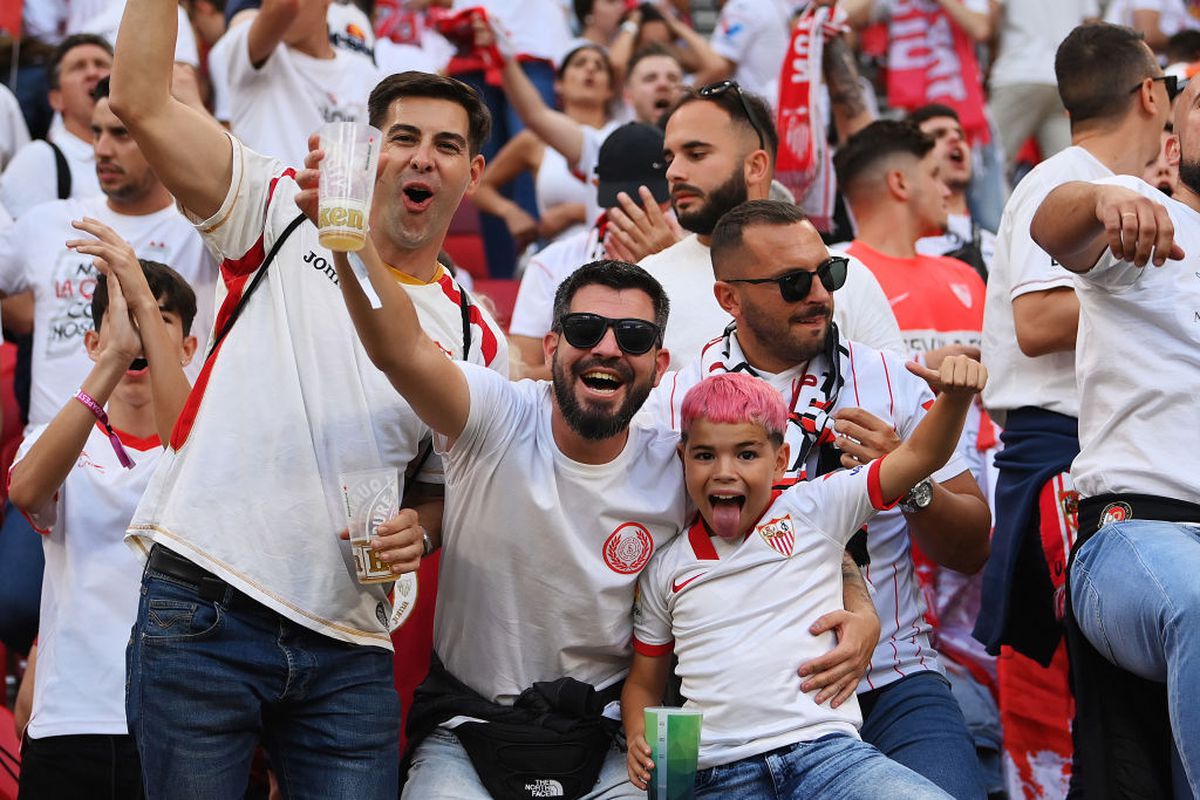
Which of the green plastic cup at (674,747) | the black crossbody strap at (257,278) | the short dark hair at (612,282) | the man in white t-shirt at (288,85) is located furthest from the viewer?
the man in white t-shirt at (288,85)

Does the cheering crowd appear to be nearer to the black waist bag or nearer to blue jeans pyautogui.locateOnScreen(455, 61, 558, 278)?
the black waist bag

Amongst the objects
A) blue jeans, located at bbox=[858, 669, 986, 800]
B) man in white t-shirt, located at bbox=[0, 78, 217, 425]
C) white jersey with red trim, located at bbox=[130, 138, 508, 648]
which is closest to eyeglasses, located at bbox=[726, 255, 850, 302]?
blue jeans, located at bbox=[858, 669, 986, 800]

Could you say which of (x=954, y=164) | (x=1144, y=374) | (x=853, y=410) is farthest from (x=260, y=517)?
(x=954, y=164)

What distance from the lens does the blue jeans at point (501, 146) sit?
353 inches

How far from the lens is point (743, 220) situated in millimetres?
4535

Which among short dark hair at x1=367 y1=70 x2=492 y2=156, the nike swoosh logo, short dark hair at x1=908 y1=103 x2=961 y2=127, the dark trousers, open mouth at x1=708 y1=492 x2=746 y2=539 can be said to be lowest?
the dark trousers

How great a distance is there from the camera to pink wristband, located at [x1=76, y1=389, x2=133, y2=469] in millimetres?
4176

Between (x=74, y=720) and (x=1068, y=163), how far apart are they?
11.4 feet

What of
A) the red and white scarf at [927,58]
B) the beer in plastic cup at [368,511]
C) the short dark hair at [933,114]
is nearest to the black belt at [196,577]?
the beer in plastic cup at [368,511]

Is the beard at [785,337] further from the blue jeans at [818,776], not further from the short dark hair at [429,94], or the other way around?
the blue jeans at [818,776]

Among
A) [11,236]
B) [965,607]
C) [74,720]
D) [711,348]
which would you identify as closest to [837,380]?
[711,348]

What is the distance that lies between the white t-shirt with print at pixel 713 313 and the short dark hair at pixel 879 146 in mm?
1513

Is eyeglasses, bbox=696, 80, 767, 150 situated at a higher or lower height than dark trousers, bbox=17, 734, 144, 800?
higher

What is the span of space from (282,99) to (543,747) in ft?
11.4
